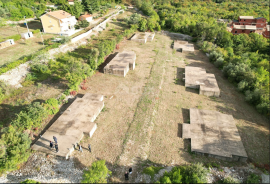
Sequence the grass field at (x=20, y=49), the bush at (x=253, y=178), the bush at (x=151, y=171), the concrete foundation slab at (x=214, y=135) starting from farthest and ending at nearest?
1. the grass field at (x=20, y=49)
2. the concrete foundation slab at (x=214, y=135)
3. the bush at (x=151, y=171)
4. the bush at (x=253, y=178)

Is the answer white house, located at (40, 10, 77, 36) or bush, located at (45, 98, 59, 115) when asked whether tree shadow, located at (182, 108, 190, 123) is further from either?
white house, located at (40, 10, 77, 36)

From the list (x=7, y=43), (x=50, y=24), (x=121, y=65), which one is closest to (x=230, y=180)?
(x=121, y=65)

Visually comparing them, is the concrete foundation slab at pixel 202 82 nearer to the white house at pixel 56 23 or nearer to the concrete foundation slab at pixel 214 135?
the concrete foundation slab at pixel 214 135

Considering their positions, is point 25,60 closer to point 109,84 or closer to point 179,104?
point 109,84

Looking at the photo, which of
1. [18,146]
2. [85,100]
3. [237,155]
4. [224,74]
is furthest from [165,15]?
[18,146]

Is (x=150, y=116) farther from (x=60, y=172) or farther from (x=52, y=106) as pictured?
(x=52, y=106)

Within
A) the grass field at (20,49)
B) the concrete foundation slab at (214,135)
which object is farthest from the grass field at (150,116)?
the grass field at (20,49)

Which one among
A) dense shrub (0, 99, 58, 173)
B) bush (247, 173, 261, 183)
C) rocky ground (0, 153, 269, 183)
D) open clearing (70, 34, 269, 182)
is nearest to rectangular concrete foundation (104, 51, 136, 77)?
open clearing (70, 34, 269, 182)
